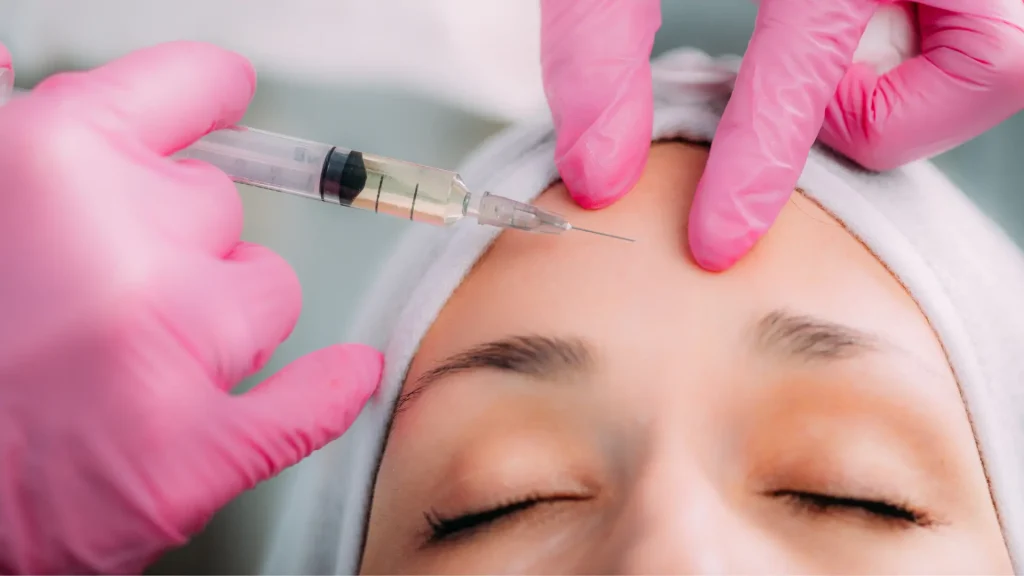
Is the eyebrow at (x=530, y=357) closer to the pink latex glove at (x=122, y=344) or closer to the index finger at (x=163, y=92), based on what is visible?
the pink latex glove at (x=122, y=344)

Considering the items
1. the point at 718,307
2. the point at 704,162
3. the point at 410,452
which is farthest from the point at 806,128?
the point at 410,452

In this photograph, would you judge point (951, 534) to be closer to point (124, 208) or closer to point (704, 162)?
point (704, 162)

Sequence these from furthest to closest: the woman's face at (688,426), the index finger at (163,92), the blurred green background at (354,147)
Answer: the blurred green background at (354,147) < the index finger at (163,92) < the woman's face at (688,426)

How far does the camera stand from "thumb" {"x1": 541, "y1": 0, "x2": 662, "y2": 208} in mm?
773

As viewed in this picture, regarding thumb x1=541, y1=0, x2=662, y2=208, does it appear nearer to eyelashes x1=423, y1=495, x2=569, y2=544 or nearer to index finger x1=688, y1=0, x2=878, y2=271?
index finger x1=688, y1=0, x2=878, y2=271

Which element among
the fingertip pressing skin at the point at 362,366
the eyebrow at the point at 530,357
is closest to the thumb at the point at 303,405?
the fingertip pressing skin at the point at 362,366

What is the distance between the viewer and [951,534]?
0.67 metres

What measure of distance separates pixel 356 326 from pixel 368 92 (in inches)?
16.7

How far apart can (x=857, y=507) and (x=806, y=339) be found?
0.54 ft

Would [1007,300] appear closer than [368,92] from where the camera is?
Yes

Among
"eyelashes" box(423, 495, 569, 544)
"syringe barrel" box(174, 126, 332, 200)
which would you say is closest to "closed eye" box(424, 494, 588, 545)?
"eyelashes" box(423, 495, 569, 544)

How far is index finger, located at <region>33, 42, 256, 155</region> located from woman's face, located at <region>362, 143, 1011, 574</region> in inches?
15.4

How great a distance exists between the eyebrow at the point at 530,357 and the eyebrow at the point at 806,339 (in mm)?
172

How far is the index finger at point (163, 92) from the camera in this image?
756 mm
